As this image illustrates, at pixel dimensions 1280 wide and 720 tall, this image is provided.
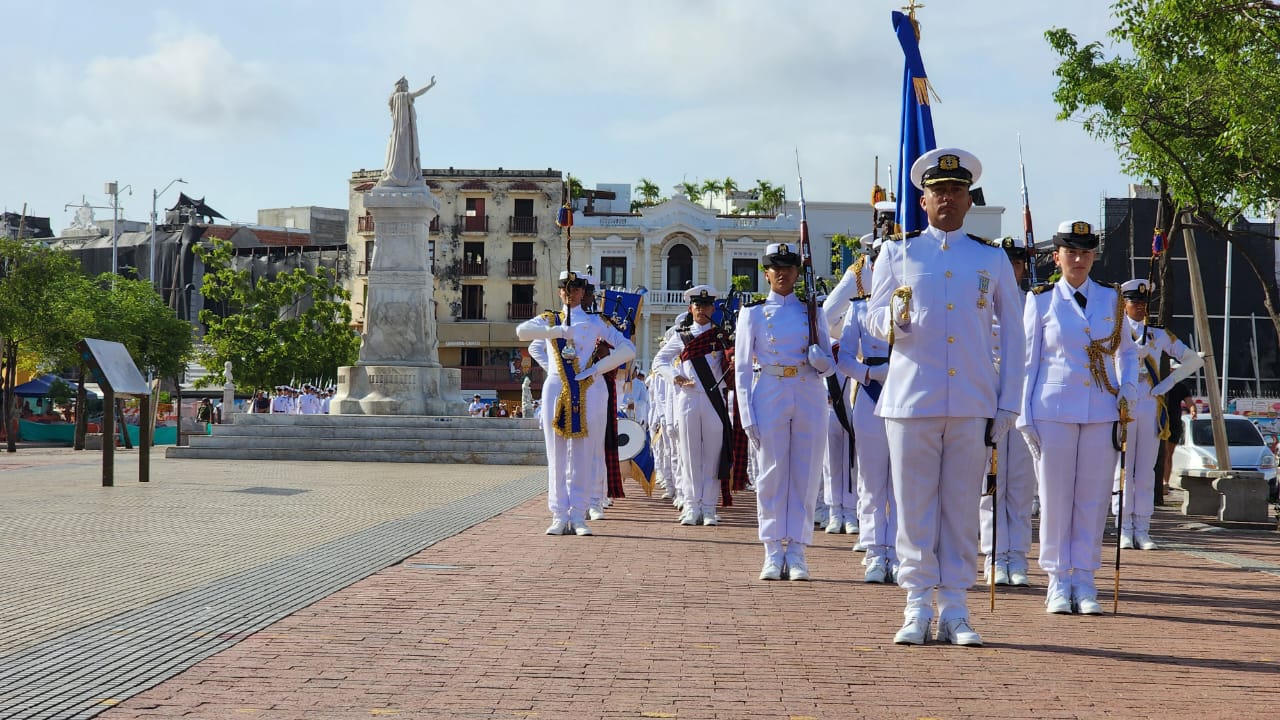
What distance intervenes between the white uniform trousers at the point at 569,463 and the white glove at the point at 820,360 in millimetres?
3921

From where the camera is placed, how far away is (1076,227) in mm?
8500

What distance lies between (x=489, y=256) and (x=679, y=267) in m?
11.2

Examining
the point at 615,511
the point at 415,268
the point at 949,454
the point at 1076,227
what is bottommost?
the point at 615,511

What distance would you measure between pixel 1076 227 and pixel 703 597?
3.11 metres

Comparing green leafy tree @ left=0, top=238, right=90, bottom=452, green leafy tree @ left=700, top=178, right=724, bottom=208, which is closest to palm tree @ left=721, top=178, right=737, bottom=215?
green leafy tree @ left=700, top=178, right=724, bottom=208

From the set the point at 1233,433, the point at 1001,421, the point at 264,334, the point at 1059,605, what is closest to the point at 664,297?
the point at 264,334

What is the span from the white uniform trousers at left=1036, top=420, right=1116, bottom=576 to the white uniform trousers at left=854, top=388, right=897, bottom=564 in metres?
1.50

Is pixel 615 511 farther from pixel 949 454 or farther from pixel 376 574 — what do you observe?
pixel 949 454

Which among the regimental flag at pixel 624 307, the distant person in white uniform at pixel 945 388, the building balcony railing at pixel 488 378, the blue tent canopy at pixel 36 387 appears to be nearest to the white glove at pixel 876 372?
the distant person in white uniform at pixel 945 388

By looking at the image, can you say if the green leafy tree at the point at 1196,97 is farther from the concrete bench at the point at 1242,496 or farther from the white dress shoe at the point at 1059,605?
the white dress shoe at the point at 1059,605

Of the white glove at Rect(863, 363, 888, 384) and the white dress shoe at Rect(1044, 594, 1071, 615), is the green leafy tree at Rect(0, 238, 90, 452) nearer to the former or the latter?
the white glove at Rect(863, 363, 888, 384)

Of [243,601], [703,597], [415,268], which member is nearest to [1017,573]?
[703,597]

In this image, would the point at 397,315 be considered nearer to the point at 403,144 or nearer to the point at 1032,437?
the point at 403,144

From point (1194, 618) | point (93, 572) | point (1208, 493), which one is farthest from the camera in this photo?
point (1208, 493)
